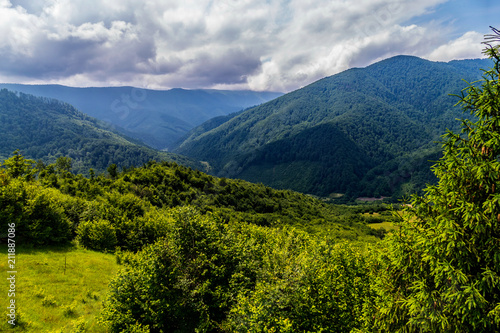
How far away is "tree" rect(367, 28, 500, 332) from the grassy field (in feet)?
59.9

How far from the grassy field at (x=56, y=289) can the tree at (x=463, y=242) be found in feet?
59.9

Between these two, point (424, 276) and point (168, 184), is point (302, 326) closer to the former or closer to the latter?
point (424, 276)

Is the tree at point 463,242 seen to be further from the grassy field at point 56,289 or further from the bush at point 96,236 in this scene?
the bush at point 96,236

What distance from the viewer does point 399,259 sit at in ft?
41.7

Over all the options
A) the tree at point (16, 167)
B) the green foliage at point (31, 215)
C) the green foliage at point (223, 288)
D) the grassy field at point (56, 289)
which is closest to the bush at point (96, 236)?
the green foliage at point (31, 215)

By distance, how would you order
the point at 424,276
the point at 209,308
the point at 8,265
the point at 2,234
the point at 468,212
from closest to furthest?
the point at 468,212 → the point at 424,276 → the point at 209,308 → the point at 8,265 → the point at 2,234

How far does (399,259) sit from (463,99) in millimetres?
8495

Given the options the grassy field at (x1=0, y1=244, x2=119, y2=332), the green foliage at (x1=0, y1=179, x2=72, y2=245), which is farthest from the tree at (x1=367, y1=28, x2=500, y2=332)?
the green foliage at (x1=0, y1=179, x2=72, y2=245)

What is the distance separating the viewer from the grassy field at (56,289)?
1666cm

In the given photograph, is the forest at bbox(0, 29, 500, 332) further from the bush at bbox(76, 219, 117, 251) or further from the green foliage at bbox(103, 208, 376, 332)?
the bush at bbox(76, 219, 117, 251)

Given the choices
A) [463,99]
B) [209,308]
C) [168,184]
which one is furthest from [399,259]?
[168,184]

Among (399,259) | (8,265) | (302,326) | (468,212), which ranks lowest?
(302,326)

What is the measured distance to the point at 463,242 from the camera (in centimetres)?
1024

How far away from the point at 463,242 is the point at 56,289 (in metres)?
29.6
